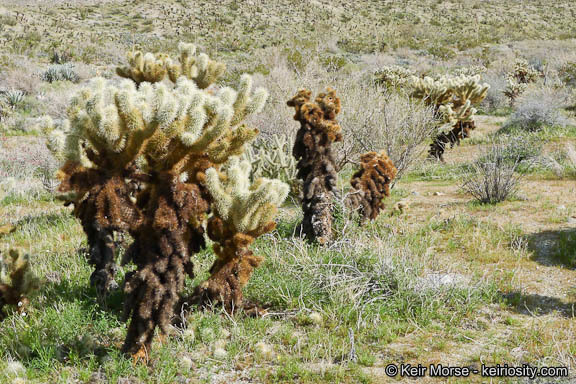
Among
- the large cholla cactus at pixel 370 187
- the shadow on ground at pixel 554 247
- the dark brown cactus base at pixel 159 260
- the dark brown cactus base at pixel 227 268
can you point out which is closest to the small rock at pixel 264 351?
the dark brown cactus base at pixel 227 268

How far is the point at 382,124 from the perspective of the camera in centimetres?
817

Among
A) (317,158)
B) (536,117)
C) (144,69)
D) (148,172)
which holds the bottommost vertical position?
(536,117)

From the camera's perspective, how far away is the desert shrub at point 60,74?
16828mm

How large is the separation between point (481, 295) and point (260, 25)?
121 feet

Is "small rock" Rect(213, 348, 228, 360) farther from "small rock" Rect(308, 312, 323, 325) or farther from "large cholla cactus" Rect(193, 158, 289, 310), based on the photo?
"small rock" Rect(308, 312, 323, 325)

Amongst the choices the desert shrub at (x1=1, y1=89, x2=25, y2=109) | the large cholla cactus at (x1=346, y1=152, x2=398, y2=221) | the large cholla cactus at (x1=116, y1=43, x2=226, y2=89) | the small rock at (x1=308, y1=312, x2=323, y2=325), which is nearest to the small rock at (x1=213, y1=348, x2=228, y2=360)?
the small rock at (x1=308, y1=312, x2=323, y2=325)

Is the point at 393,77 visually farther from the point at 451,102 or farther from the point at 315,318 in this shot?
the point at 315,318

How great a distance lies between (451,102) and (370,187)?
5.95 m

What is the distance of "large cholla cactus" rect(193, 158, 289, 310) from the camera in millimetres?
2990

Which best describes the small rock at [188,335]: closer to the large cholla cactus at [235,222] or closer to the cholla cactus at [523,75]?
the large cholla cactus at [235,222]

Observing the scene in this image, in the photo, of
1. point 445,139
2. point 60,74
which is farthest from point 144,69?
point 60,74

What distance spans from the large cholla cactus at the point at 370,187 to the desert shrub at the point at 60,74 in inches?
595

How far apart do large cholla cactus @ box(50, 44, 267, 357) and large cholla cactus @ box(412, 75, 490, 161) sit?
770 centimetres

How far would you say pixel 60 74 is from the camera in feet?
55.6
